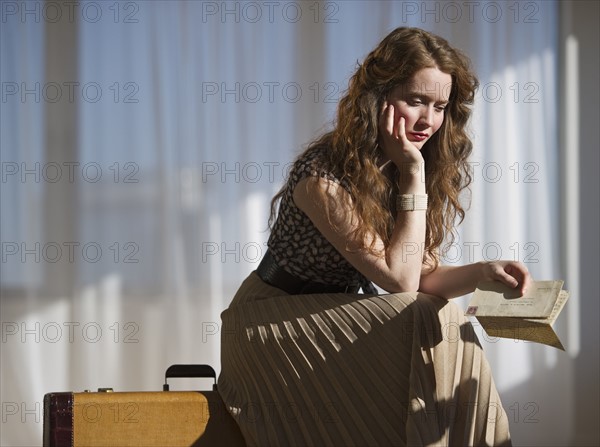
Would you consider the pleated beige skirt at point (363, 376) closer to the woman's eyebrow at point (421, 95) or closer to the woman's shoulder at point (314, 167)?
the woman's shoulder at point (314, 167)

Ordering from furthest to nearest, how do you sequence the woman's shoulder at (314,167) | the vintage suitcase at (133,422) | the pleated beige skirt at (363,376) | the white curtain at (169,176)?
the white curtain at (169,176)
the woman's shoulder at (314,167)
the vintage suitcase at (133,422)
the pleated beige skirt at (363,376)

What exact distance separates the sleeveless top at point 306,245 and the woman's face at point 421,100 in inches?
8.6

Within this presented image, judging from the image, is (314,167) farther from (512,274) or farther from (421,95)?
(512,274)

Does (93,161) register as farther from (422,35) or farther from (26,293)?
(422,35)

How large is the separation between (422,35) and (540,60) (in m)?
2.15

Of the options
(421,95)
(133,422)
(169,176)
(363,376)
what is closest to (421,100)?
(421,95)

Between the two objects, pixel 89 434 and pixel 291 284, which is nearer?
pixel 89 434

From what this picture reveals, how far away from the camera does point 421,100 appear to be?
2.07 meters

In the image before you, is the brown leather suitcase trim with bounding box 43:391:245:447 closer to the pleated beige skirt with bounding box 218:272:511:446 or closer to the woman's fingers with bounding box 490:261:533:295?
the pleated beige skirt with bounding box 218:272:511:446

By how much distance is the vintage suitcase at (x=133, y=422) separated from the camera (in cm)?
182

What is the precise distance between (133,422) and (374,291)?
697mm

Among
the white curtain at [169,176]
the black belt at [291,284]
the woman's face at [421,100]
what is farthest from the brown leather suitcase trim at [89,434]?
the white curtain at [169,176]

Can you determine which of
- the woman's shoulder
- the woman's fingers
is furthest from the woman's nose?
the woman's fingers

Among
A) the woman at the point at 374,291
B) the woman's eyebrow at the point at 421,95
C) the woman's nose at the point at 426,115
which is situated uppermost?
the woman's eyebrow at the point at 421,95
